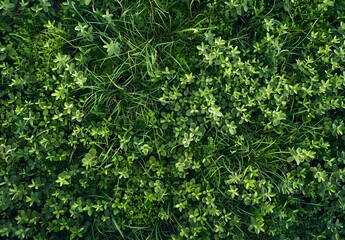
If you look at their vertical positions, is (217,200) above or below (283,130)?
below

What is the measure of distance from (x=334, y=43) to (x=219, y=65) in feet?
2.24

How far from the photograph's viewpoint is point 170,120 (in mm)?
2734

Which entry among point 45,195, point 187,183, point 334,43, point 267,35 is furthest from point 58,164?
point 334,43

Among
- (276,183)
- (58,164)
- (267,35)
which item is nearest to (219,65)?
(267,35)

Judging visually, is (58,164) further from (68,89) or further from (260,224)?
(260,224)

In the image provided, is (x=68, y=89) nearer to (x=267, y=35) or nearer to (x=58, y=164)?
(x=58, y=164)

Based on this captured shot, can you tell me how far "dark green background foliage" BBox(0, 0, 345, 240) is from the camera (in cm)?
270

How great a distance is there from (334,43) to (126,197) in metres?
1.47

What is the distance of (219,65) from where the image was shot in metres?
2.73

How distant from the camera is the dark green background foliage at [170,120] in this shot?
106 inches

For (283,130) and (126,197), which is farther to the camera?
(283,130)

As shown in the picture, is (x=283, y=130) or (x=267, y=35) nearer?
(x=267, y=35)

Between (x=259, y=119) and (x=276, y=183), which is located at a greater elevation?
(x=259, y=119)

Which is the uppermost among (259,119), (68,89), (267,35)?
(267,35)
